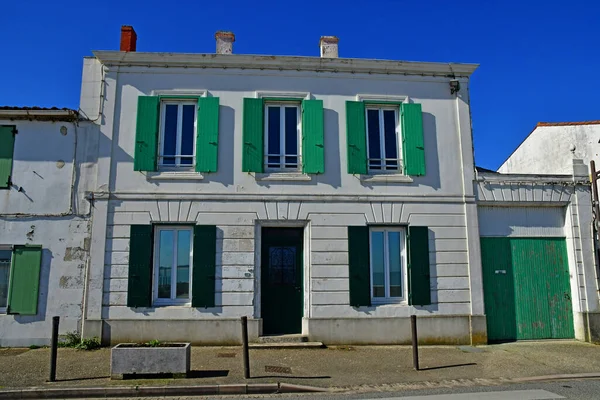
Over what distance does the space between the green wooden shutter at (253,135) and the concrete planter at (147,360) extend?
4749 millimetres

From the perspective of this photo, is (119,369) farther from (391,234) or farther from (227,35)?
(227,35)

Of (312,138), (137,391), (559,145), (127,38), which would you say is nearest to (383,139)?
(312,138)

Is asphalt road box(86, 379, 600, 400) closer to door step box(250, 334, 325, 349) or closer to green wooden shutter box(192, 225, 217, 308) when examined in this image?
door step box(250, 334, 325, 349)

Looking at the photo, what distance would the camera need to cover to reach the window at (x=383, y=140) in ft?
37.4

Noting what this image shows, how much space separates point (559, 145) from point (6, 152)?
16369 mm

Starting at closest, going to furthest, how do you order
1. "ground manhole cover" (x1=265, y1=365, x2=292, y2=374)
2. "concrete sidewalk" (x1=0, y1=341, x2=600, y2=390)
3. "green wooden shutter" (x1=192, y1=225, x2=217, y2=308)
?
"concrete sidewalk" (x1=0, y1=341, x2=600, y2=390)
"ground manhole cover" (x1=265, y1=365, x2=292, y2=374)
"green wooden shutter" (x1=192, y1=225, x2=217, y2=308)

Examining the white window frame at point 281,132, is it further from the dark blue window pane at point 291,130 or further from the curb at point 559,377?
the curb at point 559,377

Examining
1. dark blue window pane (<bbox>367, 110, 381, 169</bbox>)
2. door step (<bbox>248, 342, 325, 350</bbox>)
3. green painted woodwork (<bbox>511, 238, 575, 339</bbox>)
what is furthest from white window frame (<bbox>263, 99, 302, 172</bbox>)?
green painted woodwork (<bbox>511, 238, 575, 339</bbox>)

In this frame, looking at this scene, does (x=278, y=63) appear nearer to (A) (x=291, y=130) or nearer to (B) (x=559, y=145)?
(A) (x=291, y=130)

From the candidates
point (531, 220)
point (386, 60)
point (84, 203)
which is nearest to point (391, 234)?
point (531, 220)

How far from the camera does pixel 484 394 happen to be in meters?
6.88

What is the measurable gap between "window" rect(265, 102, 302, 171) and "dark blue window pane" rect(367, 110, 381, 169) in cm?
176

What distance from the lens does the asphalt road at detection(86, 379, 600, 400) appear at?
263 inches

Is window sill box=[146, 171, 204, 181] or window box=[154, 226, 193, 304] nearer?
window box=[154, 226, 193, 304]
